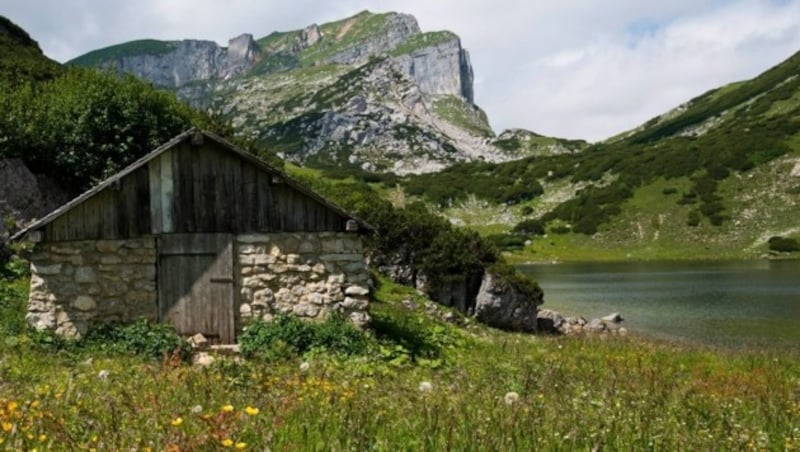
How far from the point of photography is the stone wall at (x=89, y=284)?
49.5ft

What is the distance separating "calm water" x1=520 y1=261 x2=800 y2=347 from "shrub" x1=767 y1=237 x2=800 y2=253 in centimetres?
883

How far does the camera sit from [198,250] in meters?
15.8

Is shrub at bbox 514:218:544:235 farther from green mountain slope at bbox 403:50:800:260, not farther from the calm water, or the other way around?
the calm water

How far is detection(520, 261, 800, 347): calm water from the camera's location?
30000 mm

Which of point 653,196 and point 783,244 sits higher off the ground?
point 653,196

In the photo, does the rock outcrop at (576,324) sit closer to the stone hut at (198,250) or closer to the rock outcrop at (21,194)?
the stone hut at (198,250)

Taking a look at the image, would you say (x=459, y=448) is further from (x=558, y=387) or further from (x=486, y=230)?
(x=486, y=230)

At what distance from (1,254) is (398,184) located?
11084 cm

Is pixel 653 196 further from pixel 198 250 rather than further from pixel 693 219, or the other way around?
pixel 198 250

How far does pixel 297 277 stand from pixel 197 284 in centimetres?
254

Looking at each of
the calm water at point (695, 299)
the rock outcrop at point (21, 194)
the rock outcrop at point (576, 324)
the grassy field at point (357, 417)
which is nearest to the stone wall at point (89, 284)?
the grassy field at point (357, 417)

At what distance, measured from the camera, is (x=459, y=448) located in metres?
4.05

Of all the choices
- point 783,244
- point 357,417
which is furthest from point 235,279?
point 783,244

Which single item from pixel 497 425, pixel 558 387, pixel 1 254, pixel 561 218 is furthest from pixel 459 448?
pixel 561 218
